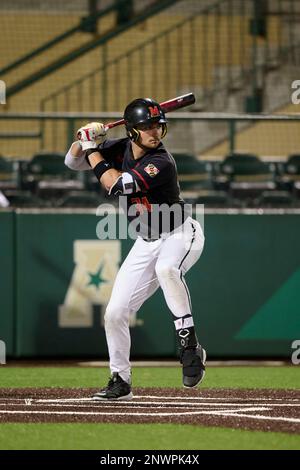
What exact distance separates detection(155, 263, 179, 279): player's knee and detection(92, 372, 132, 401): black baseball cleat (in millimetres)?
694

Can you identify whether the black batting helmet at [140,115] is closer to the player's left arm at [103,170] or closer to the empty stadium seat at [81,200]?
the player's left arm at [103,170]

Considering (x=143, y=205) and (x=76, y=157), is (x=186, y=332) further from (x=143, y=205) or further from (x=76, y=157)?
(x=76, y=157)

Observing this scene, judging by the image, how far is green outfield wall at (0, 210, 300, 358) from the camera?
9.52m

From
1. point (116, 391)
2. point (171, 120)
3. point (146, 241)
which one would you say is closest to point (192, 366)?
A: point (116, 391)

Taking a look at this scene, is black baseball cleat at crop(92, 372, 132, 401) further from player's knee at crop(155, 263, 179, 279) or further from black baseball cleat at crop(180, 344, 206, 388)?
player's knee at crop(155, 263, 179, 279)

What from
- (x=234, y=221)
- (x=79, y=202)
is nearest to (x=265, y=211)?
(x=234, y=221)

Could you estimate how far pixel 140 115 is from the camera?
6.78 metres

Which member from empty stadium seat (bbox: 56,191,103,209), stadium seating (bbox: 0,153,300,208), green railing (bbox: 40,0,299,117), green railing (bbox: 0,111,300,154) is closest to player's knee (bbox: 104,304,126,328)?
empty stadium seat (bbox: 56,191,103,209)

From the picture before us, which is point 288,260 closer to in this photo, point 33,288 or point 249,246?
point 249,246

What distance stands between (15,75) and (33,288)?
314 inches

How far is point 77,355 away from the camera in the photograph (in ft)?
31.3

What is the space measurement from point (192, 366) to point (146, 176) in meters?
1.23

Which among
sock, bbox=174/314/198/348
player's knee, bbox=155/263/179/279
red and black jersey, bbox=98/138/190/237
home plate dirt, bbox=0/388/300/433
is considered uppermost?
red and black jersey, bbox=98/138/190/237

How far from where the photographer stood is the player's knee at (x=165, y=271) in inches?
266
